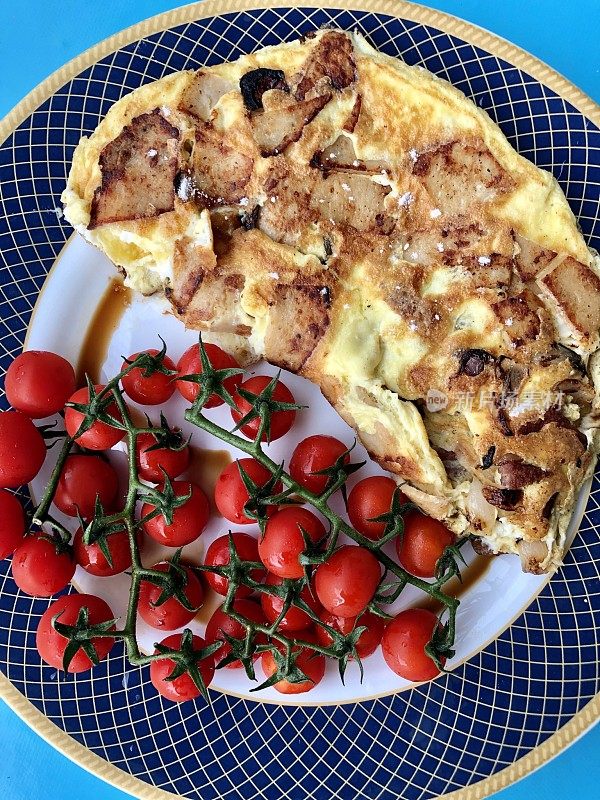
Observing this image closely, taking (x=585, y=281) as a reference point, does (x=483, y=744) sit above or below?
below

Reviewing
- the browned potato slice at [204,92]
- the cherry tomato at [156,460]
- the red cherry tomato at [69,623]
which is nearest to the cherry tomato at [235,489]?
the cherry tomato at [156,460]

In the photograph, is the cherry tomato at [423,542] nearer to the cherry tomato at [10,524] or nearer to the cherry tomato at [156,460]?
the cherry tomato at [156,460]

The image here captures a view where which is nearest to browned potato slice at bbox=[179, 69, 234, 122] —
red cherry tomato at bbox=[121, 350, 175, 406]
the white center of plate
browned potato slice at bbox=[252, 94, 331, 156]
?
browned potato slice at bbox=[252, 94, 331, 156]

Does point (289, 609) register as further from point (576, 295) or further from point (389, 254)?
point (576, 295)

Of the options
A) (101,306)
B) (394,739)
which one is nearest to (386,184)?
(101,306)

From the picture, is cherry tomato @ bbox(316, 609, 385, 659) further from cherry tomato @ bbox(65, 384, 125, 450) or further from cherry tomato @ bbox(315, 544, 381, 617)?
cherry tomato @ bbox(65, 384, 125, 450)

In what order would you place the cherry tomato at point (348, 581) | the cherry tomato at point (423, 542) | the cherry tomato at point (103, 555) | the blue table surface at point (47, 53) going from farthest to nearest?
the blue table surface at point (47, 53) → the cherry tomato at point (103, 555) → the cherry tomato at point (423, 542) → the cherry tomato at point (348, 581)

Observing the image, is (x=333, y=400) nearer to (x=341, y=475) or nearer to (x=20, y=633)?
(x=341, y=475)
